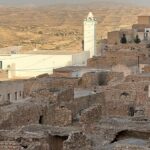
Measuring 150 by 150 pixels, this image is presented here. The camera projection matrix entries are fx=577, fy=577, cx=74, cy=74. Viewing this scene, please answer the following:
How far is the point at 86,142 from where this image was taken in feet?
37.7

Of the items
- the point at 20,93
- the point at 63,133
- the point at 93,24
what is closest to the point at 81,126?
the point at 63,133

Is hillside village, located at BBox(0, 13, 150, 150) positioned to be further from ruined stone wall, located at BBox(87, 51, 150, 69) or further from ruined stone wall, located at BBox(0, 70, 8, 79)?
ruined stone wall, located at BBox(0, 70, 8, 79)

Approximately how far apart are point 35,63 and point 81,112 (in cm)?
2607

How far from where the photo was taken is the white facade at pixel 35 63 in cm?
4188

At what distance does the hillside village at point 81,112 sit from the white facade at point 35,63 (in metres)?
10.1

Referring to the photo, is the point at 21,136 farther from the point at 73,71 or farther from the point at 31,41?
the point at 31,41

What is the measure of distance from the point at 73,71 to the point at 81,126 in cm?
1519

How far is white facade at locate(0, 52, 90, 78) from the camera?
137 feet

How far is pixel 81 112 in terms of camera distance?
16.5 metres

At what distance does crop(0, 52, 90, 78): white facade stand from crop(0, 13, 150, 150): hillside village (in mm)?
10070

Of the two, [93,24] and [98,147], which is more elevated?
[93,24]

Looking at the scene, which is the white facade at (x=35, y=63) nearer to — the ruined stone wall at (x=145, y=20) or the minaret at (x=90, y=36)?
the minaret at (x=90, y=36)

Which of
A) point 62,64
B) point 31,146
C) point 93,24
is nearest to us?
point 31,146

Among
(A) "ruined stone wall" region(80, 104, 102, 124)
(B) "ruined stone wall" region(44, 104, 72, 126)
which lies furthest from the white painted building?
(A) "ruined stone wall" region(80, 104, 102, 124)
